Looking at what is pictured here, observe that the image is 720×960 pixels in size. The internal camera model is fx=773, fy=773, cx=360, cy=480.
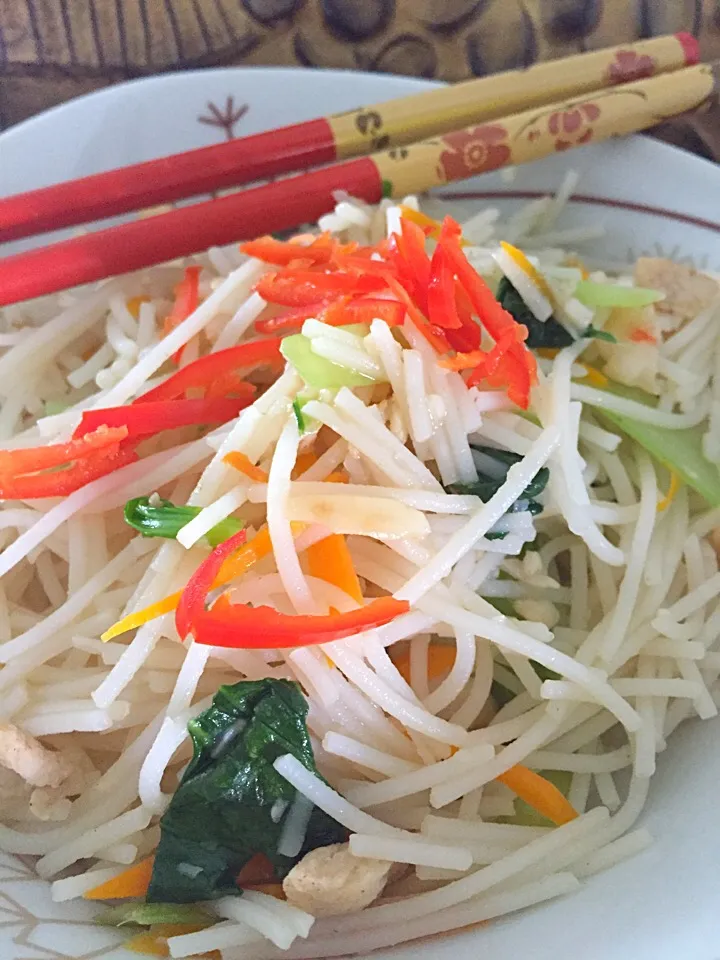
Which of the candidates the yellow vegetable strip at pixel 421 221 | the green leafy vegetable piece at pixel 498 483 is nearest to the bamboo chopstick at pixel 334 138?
the yellow vegetable strip at pixel 421 221

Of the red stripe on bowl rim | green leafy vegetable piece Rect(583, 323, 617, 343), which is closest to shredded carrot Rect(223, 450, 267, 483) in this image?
green leafy vegetable piece Rect(583, 323, 617, 343)

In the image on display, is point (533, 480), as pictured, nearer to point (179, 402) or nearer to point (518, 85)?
point (179, 402)

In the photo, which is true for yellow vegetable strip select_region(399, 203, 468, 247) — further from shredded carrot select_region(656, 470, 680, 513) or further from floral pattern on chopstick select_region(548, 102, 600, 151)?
shredded carrot select_region(656, 470, 680, 513)

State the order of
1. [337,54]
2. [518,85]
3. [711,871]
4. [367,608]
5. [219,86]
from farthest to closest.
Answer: [337,54] < [219,86] < [518,85] < [367,608] < [711,871]

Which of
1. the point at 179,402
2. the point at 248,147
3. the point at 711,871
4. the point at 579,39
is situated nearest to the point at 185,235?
the point at 248,147

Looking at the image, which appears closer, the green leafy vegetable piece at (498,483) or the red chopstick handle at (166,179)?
the green leafy vegetable piece at (498,483)

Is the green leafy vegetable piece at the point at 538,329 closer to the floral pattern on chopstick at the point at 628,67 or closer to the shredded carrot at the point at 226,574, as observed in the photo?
the shredded carrot at the point at 226,574
